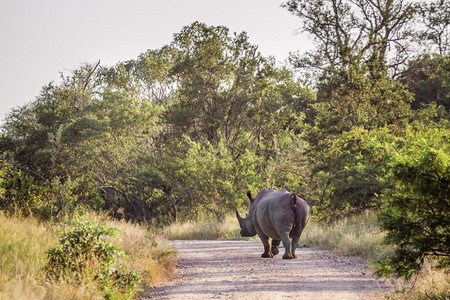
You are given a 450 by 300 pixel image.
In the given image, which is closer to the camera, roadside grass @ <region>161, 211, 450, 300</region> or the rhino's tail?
roadside grass @ <region>161, 211, 450, 300</region>

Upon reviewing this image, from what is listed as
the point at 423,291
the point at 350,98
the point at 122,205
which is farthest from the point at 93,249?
the point at 122,205

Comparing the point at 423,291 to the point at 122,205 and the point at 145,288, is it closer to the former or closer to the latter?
the point at 145,288

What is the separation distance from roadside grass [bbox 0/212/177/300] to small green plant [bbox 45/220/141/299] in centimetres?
18

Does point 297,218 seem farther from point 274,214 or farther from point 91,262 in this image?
point 91,262

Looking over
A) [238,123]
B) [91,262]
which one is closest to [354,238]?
[91,262]

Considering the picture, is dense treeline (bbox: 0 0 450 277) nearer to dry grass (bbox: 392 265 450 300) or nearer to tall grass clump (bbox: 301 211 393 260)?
tall grass clump (bbox: 301 211 393 260)

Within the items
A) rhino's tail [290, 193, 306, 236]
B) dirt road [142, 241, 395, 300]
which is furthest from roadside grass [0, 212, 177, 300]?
rhino's tail [290, 193, 306, 236]

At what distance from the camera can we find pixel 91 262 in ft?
24.4

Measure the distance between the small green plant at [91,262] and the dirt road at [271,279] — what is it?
2.10 ft

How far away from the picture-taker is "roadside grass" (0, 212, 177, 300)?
6.12 meters

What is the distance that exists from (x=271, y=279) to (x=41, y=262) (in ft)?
12.5

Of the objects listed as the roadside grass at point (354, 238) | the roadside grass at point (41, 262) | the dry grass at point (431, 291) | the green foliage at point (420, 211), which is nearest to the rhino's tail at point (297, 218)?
the roadside grass at point (354, 238)

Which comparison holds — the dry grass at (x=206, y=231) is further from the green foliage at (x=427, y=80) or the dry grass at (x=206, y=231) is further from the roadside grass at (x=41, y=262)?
the green foliage at (x=427, y=80)

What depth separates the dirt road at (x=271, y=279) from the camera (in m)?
8.02
